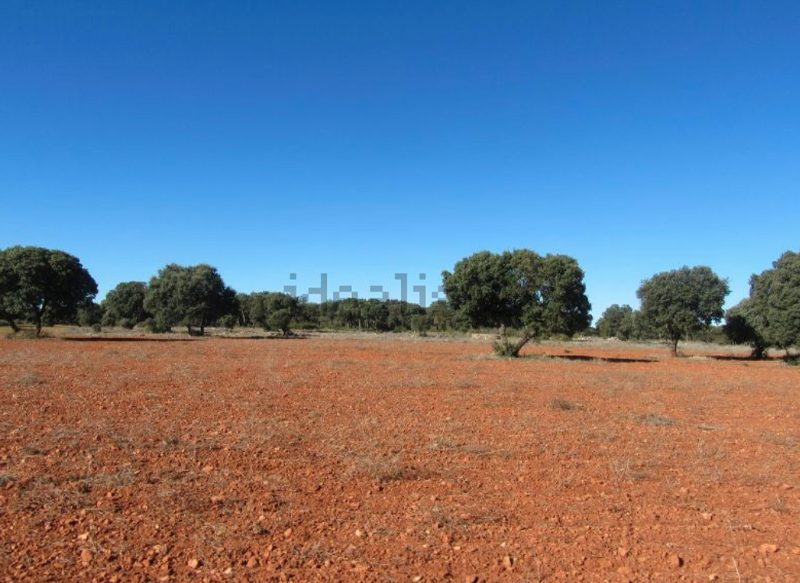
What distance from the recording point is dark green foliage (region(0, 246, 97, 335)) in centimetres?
4291

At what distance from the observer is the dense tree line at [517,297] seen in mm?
32031

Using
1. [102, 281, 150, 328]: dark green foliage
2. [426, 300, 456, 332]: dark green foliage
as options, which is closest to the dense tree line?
[102, 281, 150, 328]: dark green foliage

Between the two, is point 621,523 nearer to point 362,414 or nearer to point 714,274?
Result: point 362,414

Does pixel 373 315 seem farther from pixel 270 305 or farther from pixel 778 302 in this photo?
pixel 778 302

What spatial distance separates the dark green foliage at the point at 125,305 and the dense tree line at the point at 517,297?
23.5 metres

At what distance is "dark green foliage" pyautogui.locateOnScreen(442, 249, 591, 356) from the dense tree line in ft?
0.19

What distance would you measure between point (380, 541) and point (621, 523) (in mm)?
2450

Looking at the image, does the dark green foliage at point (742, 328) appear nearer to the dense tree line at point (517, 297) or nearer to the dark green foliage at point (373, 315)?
the dense tree line at point (517, 297)

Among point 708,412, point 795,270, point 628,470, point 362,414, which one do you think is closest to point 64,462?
point 362,414

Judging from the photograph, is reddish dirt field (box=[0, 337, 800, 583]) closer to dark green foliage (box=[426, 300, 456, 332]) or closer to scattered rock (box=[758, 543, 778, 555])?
scattered rock (box=[758, 543, 778, 555])

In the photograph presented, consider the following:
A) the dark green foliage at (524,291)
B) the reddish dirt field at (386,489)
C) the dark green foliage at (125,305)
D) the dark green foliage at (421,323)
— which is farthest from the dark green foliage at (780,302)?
the dark green foliage at (125,305)

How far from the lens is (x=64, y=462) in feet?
A: 23.9

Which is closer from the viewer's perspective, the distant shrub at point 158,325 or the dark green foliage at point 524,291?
the dark green foliage at point 524,291

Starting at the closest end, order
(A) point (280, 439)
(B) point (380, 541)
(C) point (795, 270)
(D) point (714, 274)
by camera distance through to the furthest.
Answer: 1. (B) point (380, 541)
2. (A) point (280, 439)
3. (C) point (795, 270)
4. (D) point (714, 274)
